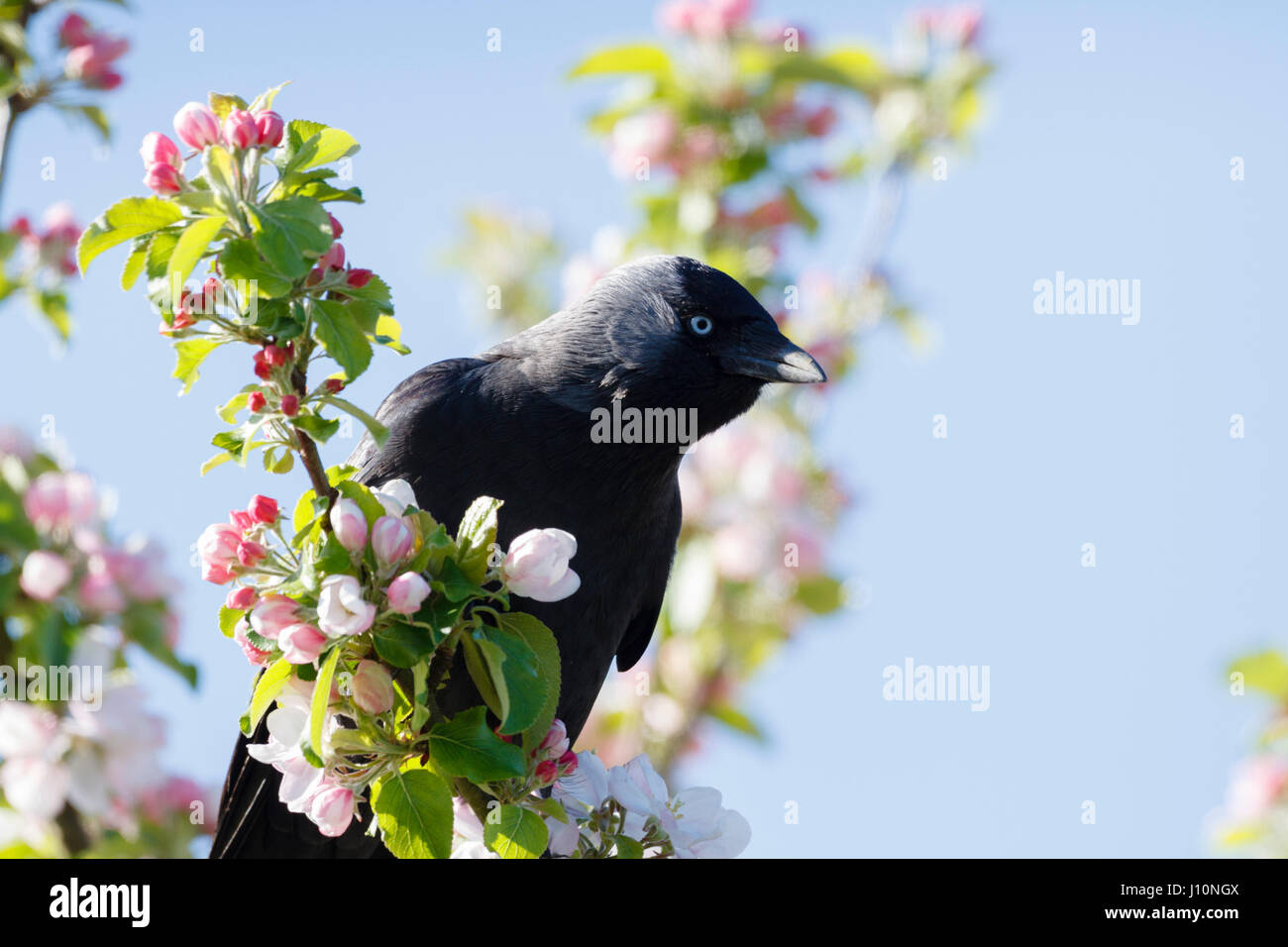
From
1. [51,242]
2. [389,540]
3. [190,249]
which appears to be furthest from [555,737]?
[51,242]

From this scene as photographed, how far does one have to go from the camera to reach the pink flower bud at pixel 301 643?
6.82 ft

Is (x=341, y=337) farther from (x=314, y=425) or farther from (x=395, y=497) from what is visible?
(x=395, y=497)

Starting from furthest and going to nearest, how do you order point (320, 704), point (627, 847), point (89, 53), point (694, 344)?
point (89, 53) < point (694, 344) < point (627, 847) < point (320, 704)

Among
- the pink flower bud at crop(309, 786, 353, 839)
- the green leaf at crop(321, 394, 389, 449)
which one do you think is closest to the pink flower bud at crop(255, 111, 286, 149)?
the green leaf at crop(321, 394, 389, 449)

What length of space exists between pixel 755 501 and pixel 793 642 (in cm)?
64

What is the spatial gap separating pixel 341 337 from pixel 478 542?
1.39 feet

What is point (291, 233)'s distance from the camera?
2102mm

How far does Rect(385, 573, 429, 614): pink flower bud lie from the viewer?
6.79 ft

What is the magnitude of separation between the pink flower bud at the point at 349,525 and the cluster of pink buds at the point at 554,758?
562 mm

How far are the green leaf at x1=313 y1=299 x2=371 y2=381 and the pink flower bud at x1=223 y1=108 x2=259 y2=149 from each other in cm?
31

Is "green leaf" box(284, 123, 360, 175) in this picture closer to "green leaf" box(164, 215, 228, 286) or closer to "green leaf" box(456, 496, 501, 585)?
"green leaf" box(164, 215, 228, 286)

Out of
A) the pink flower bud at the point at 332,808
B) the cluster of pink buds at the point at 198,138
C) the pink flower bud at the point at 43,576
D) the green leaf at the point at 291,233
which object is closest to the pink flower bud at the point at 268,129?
the cluster of pink buds at the point at 198,138

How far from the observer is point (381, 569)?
7.06ft
